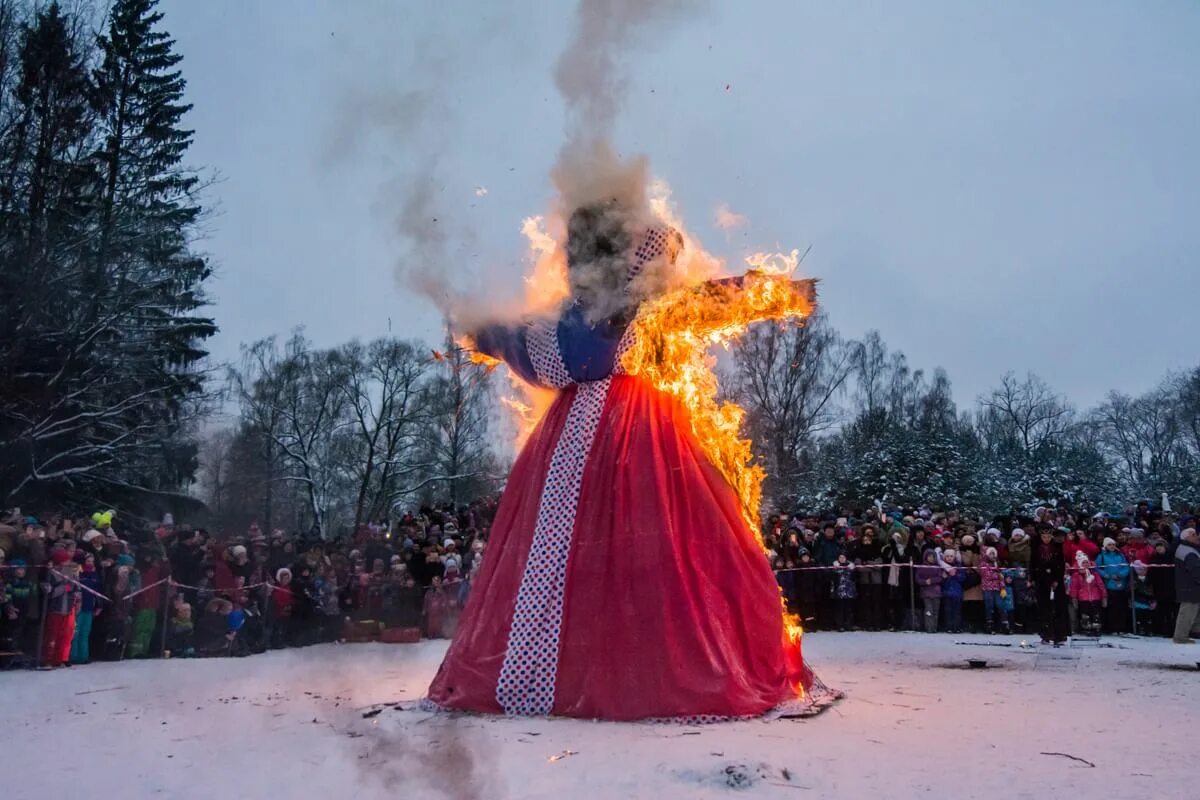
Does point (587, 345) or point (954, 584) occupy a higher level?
point (587, 345)

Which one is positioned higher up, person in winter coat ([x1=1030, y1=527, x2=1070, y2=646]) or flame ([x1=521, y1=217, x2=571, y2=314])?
flame ([x1=521, y1=217, x2=571, y2=314])

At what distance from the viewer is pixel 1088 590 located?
13.8m

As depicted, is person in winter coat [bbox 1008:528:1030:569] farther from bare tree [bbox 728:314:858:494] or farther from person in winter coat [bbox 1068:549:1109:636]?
bare tree [bbox 728:314:858:494]

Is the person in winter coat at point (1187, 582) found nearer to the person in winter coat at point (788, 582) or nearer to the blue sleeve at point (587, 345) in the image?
the person in winter coat at point (788, 582)

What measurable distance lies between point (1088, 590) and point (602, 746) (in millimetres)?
11348

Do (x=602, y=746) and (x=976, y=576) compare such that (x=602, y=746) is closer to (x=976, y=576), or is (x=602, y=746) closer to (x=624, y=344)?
(x=624, y=344)

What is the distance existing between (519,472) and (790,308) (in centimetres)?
218

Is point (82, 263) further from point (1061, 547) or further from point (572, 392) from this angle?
point (1061, 547)

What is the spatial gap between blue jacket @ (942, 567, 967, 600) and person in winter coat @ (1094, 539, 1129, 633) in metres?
1.88

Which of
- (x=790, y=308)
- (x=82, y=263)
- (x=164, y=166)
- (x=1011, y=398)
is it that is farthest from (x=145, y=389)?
(x=1011, y=398)

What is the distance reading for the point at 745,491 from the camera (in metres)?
6.82

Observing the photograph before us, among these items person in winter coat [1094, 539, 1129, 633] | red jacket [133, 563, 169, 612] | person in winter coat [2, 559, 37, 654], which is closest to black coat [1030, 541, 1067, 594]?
person in winter coat [1094, 539, 1129, 633]

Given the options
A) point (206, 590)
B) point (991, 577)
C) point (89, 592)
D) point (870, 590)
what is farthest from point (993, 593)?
point (89, 592)

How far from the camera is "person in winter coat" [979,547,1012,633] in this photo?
565 inches
